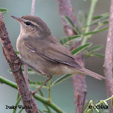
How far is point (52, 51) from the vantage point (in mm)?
2910

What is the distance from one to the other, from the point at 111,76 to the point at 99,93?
8.29 ft

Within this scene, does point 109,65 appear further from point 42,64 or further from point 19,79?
point 42,64

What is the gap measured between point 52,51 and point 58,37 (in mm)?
2121

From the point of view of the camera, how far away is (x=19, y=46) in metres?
2.88

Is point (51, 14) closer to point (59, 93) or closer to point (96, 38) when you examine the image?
point (96, 38)

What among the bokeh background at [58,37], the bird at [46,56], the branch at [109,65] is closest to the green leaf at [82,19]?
the bird at [46,56]

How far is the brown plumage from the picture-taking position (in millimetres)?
2746

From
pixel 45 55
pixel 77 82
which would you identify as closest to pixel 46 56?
pixel 45 55

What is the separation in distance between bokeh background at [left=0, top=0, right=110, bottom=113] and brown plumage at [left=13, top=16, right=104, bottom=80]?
877mm

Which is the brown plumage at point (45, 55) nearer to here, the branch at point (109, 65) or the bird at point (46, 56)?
the bird at point (46, 56)

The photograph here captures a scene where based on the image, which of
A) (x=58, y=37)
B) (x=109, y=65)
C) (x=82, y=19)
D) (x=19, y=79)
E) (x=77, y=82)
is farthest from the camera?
(x=58, y=37)

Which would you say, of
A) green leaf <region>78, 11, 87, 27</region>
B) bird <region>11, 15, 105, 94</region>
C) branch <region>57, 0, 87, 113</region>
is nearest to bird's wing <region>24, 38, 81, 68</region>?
bird <region>11, 15, 105, 94</region>

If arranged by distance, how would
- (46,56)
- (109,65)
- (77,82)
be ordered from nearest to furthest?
(109,65)
(77,82)
(46,56)

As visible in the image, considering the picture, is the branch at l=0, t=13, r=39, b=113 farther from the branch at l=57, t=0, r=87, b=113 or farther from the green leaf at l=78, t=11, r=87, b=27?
the green leaf at l=78, t=11, r=87, b=27
